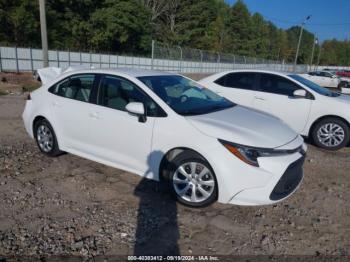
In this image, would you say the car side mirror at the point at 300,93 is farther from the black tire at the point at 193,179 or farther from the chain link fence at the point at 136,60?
the chain link fence at the point at 136,60

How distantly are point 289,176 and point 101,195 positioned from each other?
7.44ft

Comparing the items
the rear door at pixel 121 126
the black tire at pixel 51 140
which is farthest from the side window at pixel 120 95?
the black tire at pixel 51 140

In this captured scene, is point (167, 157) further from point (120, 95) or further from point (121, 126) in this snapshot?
point (120, 95)

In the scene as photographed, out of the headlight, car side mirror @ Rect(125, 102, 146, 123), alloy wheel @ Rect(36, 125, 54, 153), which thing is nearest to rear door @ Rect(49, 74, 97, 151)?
alloy wheel @ Rect(36, 125, 54, 153)

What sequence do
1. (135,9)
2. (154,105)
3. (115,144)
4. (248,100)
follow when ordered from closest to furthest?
(154,105), (115,144), (248,100), (135,9)

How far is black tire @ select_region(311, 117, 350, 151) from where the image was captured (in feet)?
19.5

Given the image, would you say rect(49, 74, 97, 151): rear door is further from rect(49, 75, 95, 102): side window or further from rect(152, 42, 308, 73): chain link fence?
rect(152, 42, 308, 73): chain link fence

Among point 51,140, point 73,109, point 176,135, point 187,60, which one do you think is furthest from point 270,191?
point 187,60

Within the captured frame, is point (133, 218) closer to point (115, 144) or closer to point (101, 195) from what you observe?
point (101, 195)

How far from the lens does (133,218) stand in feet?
10.9

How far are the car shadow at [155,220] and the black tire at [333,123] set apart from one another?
371 cm

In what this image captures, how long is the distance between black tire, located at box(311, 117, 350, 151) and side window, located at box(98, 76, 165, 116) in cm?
397

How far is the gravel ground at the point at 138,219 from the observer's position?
287 cm

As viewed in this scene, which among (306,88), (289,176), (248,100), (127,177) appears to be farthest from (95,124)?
(306,88)
